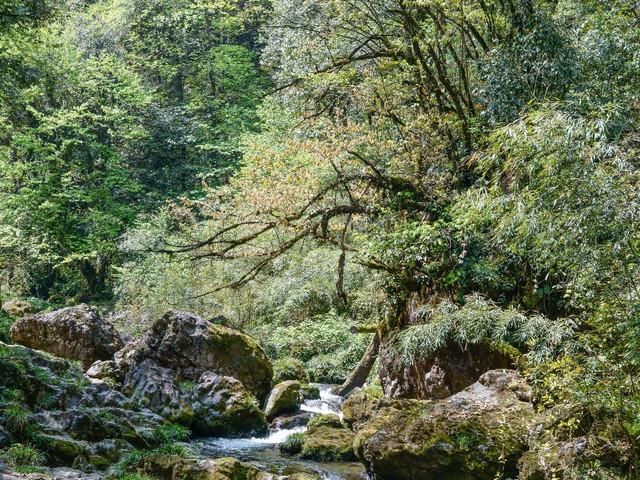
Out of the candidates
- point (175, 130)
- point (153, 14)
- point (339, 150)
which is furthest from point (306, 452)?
point (153, 14)

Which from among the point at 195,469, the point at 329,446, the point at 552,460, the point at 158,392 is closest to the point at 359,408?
the point at 329,446

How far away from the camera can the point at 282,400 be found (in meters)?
13.8

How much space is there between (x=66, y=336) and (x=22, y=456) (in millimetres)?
7693

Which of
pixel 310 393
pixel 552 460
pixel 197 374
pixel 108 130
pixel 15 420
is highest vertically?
pixel 108 130

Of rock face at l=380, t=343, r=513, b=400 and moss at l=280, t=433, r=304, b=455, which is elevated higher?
rock face at l=380, t=343, r=513, b=400

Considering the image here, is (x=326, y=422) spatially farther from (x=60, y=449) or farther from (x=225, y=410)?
(x=60, y=449)

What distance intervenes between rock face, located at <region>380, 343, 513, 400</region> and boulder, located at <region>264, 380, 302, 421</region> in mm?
2817

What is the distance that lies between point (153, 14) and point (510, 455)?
107 ft

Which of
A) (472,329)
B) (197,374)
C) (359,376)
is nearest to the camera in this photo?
(472,329)

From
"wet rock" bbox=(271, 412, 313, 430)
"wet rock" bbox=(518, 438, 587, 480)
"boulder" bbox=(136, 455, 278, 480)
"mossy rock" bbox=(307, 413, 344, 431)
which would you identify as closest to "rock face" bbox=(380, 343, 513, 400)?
"mossy rock" bbox=(307, 413, 344, 431)

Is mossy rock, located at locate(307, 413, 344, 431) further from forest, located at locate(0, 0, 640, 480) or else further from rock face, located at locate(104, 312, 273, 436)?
rock face, located at locate(104, 312, 273, 436)

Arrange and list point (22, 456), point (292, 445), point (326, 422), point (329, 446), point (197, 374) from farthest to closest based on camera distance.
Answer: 1. point (197, 374)
2. point (326, 422)
3. point (292, 445)
4. point (329, 446)
5. point (22, 456)

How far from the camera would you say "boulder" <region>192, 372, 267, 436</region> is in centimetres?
1243

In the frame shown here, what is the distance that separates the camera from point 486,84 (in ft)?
38.1
